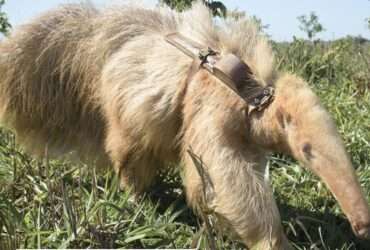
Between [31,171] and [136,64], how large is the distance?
1274 mm

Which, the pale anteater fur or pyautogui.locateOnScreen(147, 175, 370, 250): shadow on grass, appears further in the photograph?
pyautogui.locateOnScreen(147, 175, 370, 250): shadow on grass

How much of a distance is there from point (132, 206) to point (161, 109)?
89 cm

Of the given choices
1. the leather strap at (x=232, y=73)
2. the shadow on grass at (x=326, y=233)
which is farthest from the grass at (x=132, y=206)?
the leather strap at (x=232, y=73)

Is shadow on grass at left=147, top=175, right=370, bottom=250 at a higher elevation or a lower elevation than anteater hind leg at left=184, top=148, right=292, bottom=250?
lower

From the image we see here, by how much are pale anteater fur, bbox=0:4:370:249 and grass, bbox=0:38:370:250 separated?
25 centimetres

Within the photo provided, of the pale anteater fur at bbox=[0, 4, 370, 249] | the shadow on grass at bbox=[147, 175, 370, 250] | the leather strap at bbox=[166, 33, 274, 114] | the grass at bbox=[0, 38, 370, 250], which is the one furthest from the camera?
the shadow on grass at bbox=[147, 175, 370, 250]

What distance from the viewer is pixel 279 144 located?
434cm

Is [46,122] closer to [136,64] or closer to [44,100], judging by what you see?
[44,100]

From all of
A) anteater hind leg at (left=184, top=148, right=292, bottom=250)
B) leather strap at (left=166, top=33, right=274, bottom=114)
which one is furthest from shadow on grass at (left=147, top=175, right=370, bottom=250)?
leather strap at (left=166, top=33, right=274, bottom=114)

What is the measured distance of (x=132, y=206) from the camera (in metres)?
5.05

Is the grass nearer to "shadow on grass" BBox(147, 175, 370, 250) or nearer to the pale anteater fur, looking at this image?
"shadow on grass" BBox(147, 175, 370, 250)

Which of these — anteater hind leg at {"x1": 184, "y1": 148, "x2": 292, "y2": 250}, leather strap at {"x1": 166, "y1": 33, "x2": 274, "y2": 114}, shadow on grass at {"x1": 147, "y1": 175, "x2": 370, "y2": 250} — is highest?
leather strap at {"x1": 166, "y1": 33, "x2": 274, "y2": 114}

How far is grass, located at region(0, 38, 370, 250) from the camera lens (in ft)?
13.0

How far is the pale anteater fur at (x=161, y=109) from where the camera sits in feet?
13.8
